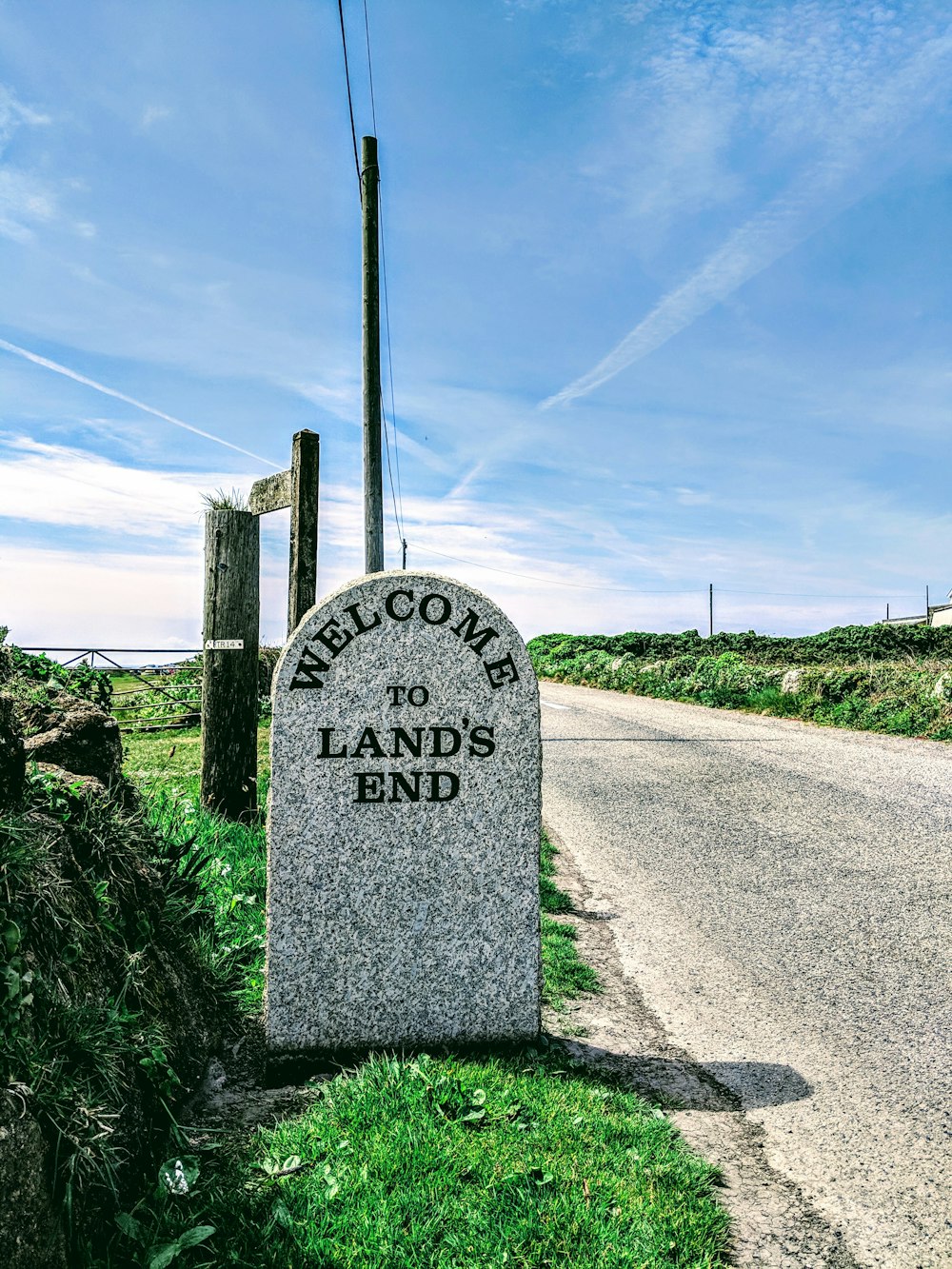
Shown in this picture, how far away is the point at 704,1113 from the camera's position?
3.16 m

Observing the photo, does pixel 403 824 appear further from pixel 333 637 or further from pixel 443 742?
pixel 333 637

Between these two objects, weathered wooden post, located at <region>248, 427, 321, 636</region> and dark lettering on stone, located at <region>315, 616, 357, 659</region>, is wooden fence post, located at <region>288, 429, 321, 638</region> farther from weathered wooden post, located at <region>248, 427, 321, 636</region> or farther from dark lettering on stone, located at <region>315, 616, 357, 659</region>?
dark lettering on stone, located at <region>315, 616, 357, 659</region>

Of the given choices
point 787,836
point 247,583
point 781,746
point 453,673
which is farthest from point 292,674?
point 781,746

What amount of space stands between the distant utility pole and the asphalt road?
3976mm

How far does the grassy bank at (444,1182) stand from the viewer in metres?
2.33

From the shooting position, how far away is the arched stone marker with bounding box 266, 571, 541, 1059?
3.29 m

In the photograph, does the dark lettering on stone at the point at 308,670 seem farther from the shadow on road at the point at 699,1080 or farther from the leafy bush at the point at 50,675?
the shadow on road at the point at 699,1080

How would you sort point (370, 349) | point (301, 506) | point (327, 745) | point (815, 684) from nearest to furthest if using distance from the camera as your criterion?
1. point (327, 745)
2. point (301, 506)
3. point (370, 349)
4. point (815, 684)

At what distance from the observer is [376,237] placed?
11234 mm

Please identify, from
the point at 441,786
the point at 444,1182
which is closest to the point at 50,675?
the point at 441,786

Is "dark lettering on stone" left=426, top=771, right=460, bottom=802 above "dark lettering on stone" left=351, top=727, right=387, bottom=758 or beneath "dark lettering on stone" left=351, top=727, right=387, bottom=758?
beneath

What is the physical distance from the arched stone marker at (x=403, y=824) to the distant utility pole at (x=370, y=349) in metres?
7.70

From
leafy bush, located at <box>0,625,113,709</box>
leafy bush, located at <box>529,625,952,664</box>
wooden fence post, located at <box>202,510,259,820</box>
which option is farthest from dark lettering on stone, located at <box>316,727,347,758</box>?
leafy bush, located at <box>529,625,952,664</box>

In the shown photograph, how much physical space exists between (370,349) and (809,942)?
8.79m
